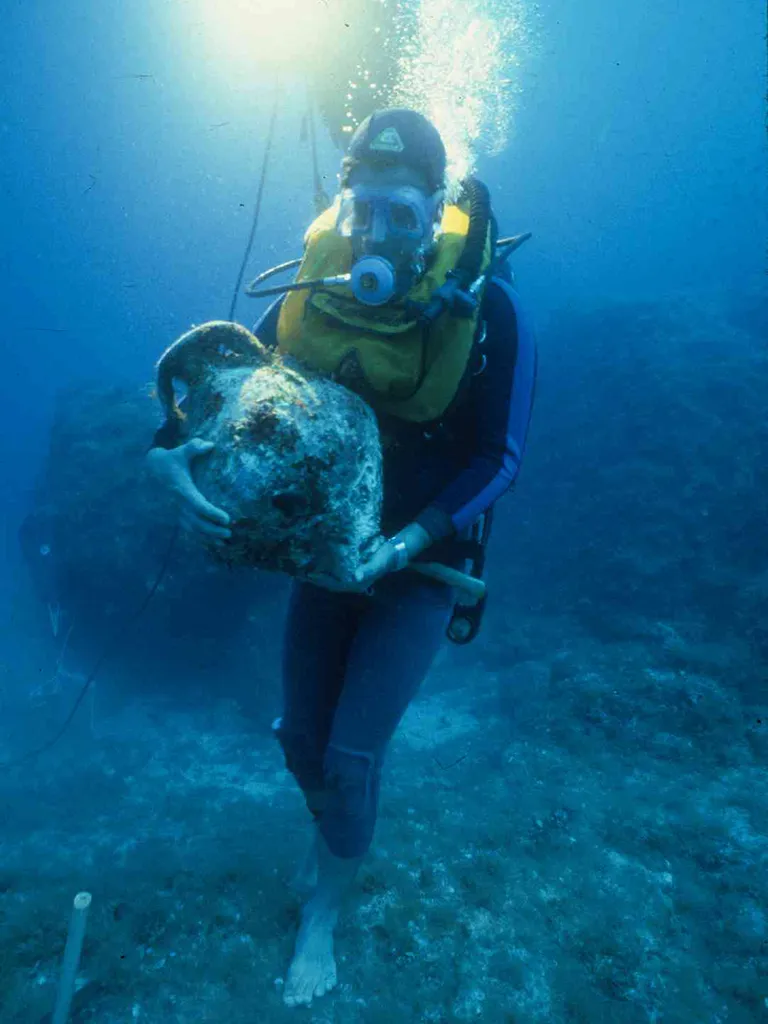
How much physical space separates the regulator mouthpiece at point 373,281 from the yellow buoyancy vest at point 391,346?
0.25 ft

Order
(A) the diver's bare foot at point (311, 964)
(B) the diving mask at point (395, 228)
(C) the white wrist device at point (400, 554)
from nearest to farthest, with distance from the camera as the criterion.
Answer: (C) the white wrist device at point (400, 554) → (B) the diving mask at point (395, 228) → (A) the diver's bare foot at point (311, 964)

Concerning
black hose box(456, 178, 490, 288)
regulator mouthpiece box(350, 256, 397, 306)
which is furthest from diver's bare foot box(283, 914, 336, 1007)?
black hose box(456, 178, 490, 288)

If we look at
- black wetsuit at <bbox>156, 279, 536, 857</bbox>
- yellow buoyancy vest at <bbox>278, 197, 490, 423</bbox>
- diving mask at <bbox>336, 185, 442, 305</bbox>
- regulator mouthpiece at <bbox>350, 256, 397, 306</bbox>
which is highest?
diving mask at <bbox>336, 185, 442, 305</bbox>

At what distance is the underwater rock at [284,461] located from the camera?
5.49 feet

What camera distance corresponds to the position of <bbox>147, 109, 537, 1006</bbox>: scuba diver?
2.23 metres

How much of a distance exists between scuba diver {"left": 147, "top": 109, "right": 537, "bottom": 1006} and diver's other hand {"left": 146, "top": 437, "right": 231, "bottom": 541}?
0.45m

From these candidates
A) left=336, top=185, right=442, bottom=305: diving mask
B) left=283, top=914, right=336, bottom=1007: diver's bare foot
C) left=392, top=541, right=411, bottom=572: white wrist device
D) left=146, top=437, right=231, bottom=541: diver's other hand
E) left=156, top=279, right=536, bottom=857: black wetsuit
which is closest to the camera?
left=146, top=437, right=231, bottom=541: diver's other hand

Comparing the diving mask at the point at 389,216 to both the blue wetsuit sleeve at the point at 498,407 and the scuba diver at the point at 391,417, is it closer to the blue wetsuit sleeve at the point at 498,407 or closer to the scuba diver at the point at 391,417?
the scuba diver at the point at 391,417

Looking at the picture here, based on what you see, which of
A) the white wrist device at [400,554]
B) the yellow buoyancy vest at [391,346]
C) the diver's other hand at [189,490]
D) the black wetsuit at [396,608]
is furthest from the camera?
the black wetsuit at [396,608]

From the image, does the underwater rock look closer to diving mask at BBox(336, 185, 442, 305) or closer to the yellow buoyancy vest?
the yellow buoyancy vest

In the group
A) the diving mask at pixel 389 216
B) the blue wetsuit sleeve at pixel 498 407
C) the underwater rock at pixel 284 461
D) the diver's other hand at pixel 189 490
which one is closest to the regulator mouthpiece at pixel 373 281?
the diving mask at pixel 389 216

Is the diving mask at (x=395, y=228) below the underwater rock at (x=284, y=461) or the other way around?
the other way around

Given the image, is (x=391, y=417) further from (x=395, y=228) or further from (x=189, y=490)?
(x=189, y=490)

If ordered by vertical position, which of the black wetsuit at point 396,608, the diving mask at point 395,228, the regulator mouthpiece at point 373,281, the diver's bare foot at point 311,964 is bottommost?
the diver's bare foot at point 311,964
